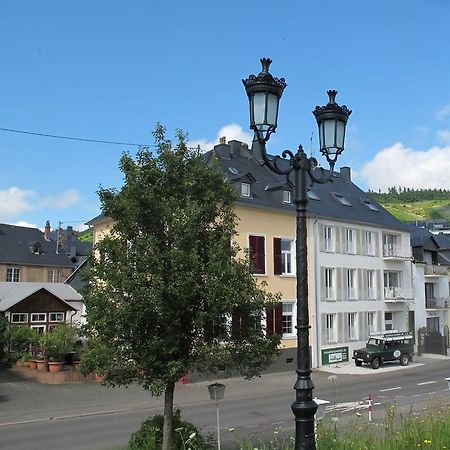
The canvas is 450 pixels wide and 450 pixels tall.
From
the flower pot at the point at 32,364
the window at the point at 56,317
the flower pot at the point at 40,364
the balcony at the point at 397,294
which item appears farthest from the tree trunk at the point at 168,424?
the balcony at the point at 397,294

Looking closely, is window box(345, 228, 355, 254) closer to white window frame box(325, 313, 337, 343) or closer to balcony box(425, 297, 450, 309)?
white window frame box(325, 313, 337, 343)

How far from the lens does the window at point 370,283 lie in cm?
3644

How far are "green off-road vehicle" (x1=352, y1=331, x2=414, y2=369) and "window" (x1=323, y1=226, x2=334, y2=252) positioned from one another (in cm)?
572

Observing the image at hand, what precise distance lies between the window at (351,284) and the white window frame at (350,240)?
121 centimetres

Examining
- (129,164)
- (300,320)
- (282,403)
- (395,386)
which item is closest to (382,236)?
(395,386)

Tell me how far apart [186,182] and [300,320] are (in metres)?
4.06

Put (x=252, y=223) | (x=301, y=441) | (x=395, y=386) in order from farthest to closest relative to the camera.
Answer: (x=252, y=223)
(x=395, y=386)
(x=301, y=441)

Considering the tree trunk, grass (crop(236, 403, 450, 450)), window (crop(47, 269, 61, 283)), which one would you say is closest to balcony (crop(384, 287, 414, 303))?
the tree trunk

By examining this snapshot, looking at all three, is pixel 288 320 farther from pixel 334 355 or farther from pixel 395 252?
pixel 395 252

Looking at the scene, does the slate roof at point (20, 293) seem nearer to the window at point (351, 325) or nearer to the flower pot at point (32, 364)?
the flower pot at point (32, 364)

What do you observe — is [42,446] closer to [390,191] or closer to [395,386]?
[395,386]

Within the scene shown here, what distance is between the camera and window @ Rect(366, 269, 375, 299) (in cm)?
3644

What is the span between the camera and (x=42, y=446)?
13273mm

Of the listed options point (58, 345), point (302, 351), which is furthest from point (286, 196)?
point (302, 351)
